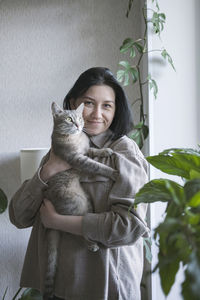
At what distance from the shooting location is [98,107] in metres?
1.25

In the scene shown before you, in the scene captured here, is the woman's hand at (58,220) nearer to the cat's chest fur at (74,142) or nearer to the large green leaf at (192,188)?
the cat's chest fur at (74,142)

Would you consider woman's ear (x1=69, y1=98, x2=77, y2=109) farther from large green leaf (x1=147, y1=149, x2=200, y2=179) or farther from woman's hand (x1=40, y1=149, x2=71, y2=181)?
large green leaf (x1=147, y1=149, x2=200, y2=179)

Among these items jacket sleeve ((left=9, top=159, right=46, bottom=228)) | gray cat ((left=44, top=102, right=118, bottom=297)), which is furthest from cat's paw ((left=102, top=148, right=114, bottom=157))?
jacket sleeve ((left=9, top=159, right=46, bottom=228))

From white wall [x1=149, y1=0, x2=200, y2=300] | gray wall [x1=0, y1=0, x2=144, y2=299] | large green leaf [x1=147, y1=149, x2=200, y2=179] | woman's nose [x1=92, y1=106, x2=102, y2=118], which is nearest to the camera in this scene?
large green leaf [x1=147, y1=149, x2=200, y2=179]

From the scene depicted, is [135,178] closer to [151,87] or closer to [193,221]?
[193,221]

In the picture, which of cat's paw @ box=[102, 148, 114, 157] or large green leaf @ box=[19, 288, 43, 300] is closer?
cat's paw @ box=[102, 148, 114, 157]

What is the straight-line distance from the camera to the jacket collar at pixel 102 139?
4.32 ft

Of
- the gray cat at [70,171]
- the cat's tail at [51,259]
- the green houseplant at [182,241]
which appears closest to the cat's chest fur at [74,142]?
the gray cat at [70,171]

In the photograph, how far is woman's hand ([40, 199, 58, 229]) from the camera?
113 cm

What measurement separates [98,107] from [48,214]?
1.52 feet

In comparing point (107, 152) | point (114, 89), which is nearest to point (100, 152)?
point (107, 152)

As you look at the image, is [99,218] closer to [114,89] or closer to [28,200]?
[28,200]

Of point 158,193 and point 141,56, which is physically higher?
point 141,56

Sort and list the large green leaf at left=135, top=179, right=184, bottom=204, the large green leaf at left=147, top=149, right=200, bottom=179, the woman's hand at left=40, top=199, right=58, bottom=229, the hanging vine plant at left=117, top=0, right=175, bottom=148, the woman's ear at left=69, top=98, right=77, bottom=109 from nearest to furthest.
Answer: the large green leaf at left=135, top=179, right=184, bottom=204 → the large green leaf at left=147, top=149, right=200, bottom=179 → the woman's hand at left=40, top=199, right=58, bottom=229 → the woman's ear at left=69, top=98, right=77, bottom=109 → the hanging vine plant at left=117, top=0, right=175, bottom=148
